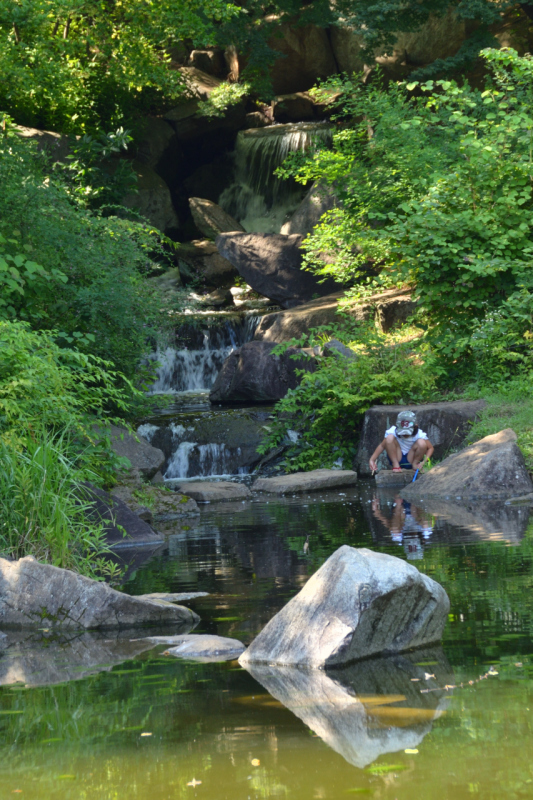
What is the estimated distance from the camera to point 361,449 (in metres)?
13.1

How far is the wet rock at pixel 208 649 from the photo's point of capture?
427 cm

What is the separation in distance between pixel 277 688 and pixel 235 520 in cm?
590

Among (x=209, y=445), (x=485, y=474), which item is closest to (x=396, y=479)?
(x=485, y=474)

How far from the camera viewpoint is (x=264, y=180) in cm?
2669

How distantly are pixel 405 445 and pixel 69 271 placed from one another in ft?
16.8

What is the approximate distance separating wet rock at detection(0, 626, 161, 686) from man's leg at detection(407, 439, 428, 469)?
755 cm

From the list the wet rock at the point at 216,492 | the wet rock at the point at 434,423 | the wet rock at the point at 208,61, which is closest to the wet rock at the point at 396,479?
the wet rock at the point at 434,423

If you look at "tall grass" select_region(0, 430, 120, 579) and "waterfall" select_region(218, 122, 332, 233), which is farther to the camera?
"waterfall" select_region(218, 122, 332, 233)

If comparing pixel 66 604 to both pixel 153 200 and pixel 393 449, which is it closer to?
pixel 393 449

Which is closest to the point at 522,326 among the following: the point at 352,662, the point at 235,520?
the point at 235,520

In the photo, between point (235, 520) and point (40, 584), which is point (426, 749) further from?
point (235, 520)

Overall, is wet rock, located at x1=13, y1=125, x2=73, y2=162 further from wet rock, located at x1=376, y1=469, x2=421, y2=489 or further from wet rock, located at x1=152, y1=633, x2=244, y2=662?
wet rock, located at x1=152, y1=633, x2=244, y2=662

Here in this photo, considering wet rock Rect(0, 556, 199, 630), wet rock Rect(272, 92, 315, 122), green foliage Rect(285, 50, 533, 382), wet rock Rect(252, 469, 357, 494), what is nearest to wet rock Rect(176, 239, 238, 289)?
wet rock Rect(272, 92, 315, 122)

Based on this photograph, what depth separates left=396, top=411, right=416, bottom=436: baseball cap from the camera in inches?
467
